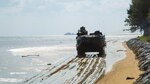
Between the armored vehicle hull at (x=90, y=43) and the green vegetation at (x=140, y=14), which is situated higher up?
the green vegetation at (x=140, y=14)

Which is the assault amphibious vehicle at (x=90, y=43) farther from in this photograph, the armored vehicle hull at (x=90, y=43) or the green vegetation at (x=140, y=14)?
the green vegetation at (x=140, y=14)

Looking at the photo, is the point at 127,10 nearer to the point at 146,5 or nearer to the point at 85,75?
the point at 146,5

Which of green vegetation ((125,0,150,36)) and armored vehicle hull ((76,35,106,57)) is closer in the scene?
armored vehicle hull ((76,35,106,57))

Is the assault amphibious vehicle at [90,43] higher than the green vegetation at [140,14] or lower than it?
lower

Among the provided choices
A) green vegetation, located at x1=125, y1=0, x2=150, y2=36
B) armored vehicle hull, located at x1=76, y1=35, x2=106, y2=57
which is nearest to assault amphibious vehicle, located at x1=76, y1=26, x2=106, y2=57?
armored vehicle hull, located at x1=76, y1=35, x2=106, y2=57

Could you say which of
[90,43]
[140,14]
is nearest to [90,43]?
[90,43]

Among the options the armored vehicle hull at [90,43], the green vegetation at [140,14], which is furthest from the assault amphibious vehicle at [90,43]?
the green vegetation at [140,14]

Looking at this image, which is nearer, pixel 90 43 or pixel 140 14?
pixel 90 43

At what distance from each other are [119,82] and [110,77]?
344cm

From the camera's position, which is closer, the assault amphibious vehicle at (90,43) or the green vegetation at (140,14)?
the assault amphibious vehicle at (90,43)

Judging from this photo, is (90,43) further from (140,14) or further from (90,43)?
(140,14)

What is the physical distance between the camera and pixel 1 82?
33.5 meters

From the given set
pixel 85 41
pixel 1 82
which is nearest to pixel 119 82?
pixel 1 82

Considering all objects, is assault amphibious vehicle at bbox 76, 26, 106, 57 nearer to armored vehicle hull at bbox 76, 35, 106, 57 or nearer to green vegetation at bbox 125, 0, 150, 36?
armored vehicle hull at bbox 76, 35, 106, 57
